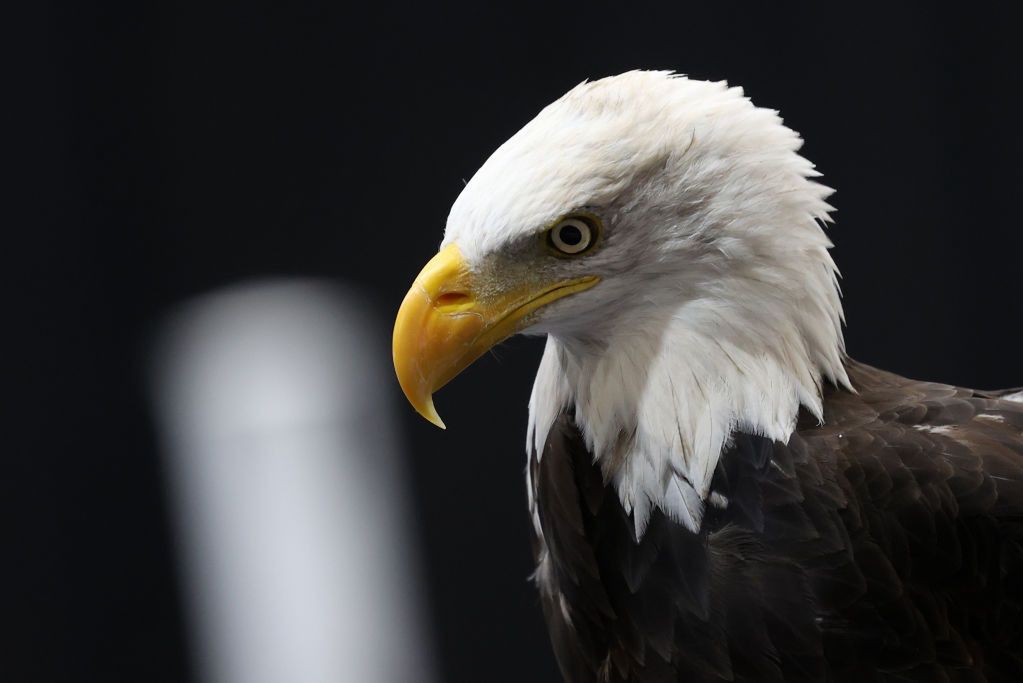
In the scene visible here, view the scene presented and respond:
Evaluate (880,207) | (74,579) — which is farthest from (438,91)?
(74,579)

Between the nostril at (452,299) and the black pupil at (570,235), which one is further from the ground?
the black pupil at (570,235)

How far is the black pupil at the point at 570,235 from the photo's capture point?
3.03 ft

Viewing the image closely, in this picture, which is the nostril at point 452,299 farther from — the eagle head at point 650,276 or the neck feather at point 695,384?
the neck feather at point 695,384

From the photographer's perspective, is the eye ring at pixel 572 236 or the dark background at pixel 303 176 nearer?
the eye ring at pixel 572 236

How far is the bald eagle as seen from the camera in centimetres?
93

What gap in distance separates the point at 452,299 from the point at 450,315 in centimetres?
1

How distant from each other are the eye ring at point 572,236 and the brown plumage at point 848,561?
0.79ft

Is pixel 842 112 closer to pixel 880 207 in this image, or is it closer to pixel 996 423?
pixel 880 207

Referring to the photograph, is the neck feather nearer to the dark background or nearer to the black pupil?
the black pupil

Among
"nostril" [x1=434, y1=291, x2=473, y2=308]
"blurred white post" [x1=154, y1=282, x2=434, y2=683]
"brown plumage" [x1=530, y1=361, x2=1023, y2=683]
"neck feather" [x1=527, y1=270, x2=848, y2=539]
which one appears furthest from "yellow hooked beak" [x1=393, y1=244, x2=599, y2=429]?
"blurred white post" [x1=154, y1=282, x2=434, y2=683]

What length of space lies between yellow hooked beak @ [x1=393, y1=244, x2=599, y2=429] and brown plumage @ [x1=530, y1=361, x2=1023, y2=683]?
0.24m

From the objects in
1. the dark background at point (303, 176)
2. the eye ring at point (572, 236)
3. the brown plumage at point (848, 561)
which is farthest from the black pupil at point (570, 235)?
the dark background at point (303, 176)

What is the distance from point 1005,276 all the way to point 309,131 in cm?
147

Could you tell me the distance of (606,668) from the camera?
1.11m
